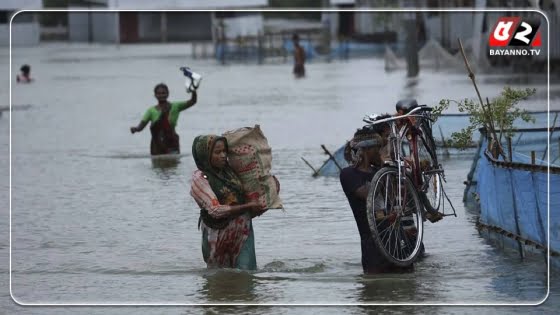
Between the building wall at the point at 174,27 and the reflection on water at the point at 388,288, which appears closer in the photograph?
the reflection on water at the point at 388,288

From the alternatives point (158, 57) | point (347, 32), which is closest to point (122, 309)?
point (158, 57)

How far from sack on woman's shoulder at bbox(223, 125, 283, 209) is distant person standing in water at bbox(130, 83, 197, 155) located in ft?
21.9

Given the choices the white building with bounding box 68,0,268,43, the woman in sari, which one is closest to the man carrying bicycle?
the woman in sari

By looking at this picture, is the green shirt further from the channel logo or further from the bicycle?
the channel logo

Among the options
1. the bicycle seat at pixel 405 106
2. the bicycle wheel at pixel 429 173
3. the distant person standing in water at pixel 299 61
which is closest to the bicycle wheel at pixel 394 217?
the bicycle wheel at pixel 429 173

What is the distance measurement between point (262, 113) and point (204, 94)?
6.75 metres

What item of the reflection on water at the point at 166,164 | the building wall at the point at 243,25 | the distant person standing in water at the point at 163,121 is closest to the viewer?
the distant person standing in water at the point at 163,121

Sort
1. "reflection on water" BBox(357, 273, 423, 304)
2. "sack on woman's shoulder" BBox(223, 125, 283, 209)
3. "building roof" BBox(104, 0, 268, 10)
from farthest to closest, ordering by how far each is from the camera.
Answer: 1. "building roof" BBox(104, 0, 268, 10)
2. "sack on woman's shoulder" BBox(223, 125, 283, 209)
3. "reflection on water" BBox(357, 273, 423, 304)

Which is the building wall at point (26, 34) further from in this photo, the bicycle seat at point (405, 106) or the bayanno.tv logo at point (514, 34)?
the bayanno.tv logo at point (514, 34)

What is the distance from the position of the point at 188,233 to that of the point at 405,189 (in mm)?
3316

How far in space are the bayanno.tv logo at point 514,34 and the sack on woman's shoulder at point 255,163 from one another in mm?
1658

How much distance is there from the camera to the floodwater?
8.84 meters

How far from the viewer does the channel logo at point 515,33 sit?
778cm

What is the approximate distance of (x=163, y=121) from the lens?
659 inches
